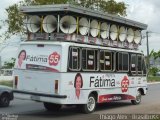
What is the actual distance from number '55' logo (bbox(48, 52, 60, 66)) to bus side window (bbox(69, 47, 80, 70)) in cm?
47

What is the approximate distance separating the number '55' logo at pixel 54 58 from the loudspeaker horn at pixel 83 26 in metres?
1.51

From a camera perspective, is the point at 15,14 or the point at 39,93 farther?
the point at 15,14

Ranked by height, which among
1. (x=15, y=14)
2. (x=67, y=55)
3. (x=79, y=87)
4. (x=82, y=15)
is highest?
(x=15, y=14)

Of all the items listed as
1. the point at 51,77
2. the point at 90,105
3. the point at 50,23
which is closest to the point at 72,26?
the point at 50,23

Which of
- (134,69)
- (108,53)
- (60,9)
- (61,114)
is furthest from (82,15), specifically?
(134,69)

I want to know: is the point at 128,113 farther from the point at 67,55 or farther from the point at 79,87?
the point at 67,55

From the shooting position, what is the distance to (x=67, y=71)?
48.4 ft

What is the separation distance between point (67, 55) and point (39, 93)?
1.58 meters

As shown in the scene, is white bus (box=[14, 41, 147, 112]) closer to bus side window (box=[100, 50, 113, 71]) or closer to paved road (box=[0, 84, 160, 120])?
bus side window (box=[100, 50, 113, 71])

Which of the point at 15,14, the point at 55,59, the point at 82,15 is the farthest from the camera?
the point at 15,14

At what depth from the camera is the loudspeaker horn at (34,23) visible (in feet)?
52.6

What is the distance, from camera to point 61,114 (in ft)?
52.4

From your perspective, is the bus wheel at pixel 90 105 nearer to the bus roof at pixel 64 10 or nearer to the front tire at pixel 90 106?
the front tire at pixel 90 106

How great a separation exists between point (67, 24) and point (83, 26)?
742mm
